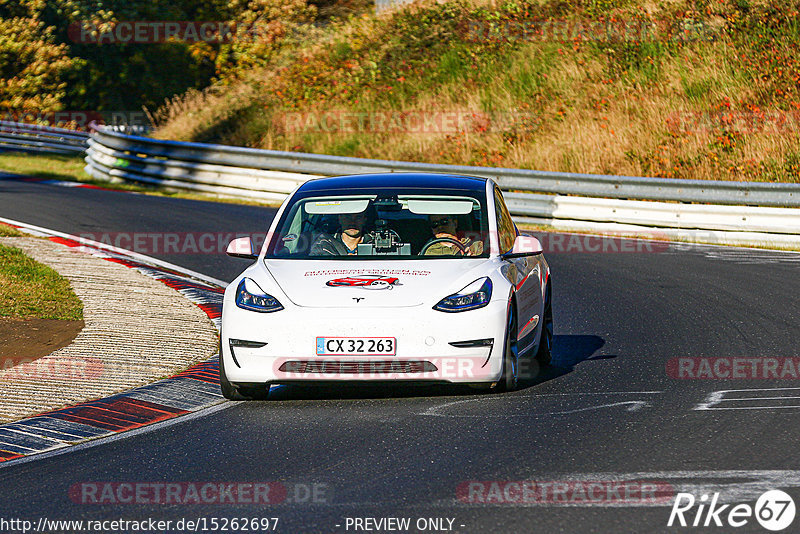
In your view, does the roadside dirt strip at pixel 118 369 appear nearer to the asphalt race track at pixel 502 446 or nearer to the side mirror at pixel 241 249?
the asphalt race track at pixel 502 446

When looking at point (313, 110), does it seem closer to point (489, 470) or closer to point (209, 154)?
point (209, 154)

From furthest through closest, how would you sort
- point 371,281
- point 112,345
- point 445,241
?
point 112,345 < point 445,241 < point 371,281

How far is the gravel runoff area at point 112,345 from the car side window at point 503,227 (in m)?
2.61

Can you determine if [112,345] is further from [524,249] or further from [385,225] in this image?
[524,249]

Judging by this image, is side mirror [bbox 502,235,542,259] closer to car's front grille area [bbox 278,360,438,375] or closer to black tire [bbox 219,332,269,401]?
car's front grille area [bbox 278,360,438,375]

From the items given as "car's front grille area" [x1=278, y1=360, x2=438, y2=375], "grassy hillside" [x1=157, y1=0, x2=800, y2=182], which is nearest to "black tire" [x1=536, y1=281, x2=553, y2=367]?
"car's front grille area" [x1=278, y1=360, x2=438, y2=375]

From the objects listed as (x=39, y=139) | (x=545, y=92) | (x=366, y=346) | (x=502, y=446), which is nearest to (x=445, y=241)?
(x=366, y=346)

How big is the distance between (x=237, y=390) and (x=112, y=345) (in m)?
2.11

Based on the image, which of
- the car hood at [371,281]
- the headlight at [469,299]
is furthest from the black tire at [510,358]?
the car hood at [371,281]

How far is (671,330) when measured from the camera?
1075cm

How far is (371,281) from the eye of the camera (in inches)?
317

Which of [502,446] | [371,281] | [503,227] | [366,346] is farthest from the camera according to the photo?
[503,227]

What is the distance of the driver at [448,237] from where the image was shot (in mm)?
8820

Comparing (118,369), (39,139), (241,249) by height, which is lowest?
(118,369)
